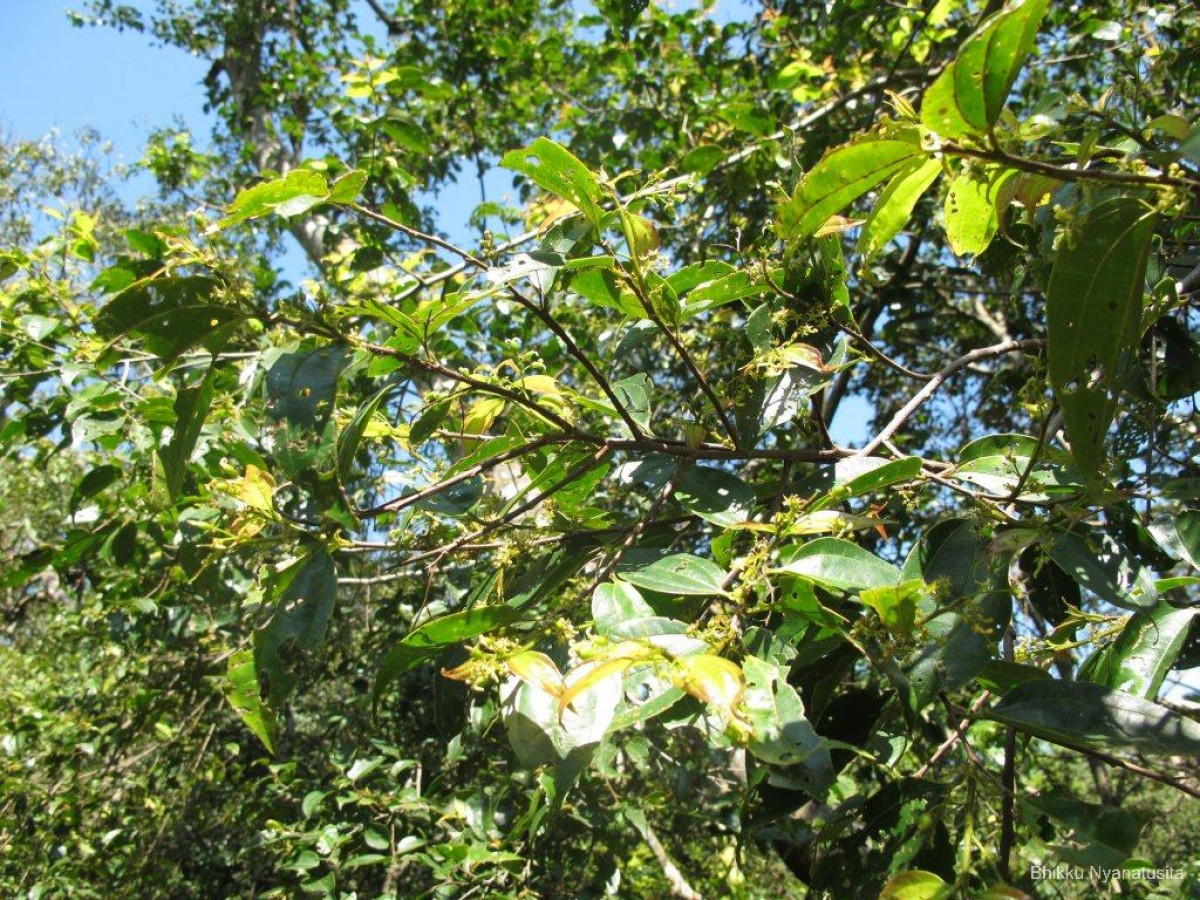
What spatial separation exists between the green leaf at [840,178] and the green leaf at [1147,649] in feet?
2.16

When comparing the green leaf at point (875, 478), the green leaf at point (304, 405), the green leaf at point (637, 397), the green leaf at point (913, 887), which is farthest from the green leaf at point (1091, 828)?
the green leaf at point (304, 405)

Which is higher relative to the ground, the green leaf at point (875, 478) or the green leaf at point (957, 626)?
the green leaf at point (875, 478)

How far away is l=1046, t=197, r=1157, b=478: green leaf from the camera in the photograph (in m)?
0.82

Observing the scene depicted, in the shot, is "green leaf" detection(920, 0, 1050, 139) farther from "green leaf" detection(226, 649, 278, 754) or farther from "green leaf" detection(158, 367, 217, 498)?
"green leaf" detection(226, 649, 278, 754)

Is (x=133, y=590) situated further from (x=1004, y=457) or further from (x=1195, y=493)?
(x=1195, y=493)

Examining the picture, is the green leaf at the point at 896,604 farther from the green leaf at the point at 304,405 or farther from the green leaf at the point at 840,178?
the green leaf at the point at 304,405

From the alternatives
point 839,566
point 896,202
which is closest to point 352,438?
point 839,566

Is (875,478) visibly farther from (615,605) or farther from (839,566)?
(615,605)

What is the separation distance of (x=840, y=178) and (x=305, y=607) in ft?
2.64

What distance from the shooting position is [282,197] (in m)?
1.01

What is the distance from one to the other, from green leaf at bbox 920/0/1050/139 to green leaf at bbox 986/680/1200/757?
0.57m

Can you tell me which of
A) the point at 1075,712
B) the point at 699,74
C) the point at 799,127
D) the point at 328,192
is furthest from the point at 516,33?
the point at 1075,712

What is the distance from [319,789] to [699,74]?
10.5 feet

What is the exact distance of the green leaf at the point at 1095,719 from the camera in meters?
0.82
